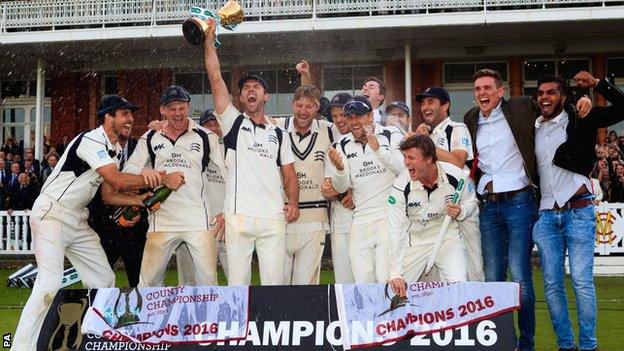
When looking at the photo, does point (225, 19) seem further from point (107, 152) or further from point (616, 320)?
point (616, 320)

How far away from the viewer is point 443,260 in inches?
279

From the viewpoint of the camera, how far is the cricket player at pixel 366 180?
7703mm

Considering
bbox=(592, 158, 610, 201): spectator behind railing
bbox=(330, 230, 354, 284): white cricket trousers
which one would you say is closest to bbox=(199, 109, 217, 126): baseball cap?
bbox=(330, 230, 354, 284): white cricket trousers

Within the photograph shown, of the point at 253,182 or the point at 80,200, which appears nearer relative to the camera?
the point at 80,200

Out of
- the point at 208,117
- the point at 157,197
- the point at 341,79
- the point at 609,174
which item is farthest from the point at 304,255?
the point at 341,79

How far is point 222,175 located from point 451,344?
120 inches

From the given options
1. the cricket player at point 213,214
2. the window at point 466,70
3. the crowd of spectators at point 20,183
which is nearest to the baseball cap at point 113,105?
the cricket player at point 213,214

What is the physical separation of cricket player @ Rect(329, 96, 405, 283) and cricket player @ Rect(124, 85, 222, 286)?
123 centimetres

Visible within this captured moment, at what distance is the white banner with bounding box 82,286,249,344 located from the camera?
6.55m

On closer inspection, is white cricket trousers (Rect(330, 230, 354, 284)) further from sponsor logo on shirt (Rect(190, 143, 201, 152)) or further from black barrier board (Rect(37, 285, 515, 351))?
black barrier board (Rect(37, 285, 515, 351))

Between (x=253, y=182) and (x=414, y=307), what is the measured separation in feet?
6.63

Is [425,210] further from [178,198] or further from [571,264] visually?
[178,198]

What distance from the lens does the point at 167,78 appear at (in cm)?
2562

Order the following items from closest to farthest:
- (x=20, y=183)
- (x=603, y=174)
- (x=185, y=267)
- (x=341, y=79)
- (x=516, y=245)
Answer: (x=516, y=245), (x=185, y=267), (x=603, y=174), (x=20, y=183), (x=341, y=79)
